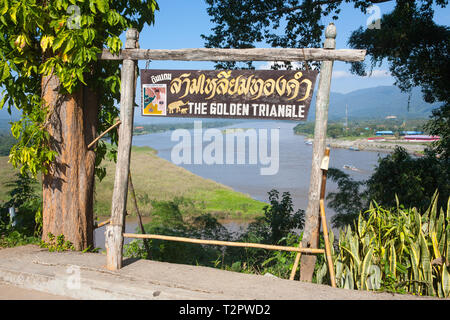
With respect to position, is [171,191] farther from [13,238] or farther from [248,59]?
[248,59]

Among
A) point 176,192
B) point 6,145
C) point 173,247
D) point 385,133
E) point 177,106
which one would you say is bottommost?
point 176,192

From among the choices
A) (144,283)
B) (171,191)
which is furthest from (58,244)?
(171,191)

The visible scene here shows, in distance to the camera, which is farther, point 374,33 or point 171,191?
point 171,191

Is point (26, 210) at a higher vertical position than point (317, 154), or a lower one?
lower

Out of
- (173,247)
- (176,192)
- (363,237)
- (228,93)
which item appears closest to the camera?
(363,237)

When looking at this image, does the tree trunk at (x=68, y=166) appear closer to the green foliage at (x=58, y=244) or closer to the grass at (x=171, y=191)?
the green foliage at (x=58, y=244)

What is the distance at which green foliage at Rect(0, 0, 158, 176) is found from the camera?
4.70 meters

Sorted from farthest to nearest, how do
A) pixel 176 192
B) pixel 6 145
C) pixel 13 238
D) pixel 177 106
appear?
1. pixel 176 192
2. pixel 6 145
3. pixel 13 238
4. pixel 177 106

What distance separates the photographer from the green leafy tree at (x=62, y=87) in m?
4.75

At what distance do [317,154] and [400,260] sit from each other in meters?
1.43

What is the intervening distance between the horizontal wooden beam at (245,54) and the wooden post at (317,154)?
0.11m

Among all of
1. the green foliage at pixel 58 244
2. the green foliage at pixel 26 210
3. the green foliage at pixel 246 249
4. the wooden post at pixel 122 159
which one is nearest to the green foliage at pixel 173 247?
the green foliage at pixel 246 249

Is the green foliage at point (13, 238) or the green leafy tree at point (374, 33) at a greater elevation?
the green leafy tree at point (374, 33)

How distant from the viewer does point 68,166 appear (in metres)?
5.37
